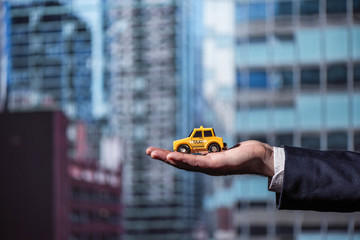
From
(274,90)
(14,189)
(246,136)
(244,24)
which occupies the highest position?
(244,24)

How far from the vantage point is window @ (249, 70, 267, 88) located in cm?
6456

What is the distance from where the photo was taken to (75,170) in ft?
482

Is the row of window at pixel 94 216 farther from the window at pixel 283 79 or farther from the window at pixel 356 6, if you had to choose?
the window at pixel 356 6

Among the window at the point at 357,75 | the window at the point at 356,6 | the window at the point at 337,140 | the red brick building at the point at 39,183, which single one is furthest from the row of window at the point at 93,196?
the window at the point at 356,6

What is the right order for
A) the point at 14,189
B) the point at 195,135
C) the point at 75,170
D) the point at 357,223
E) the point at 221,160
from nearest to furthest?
1. the point at 221,160
2. the point at 195,135
3. the point at 357,223
4. the point at 14,189
5. the point at 75,170

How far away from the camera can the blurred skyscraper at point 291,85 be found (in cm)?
6181

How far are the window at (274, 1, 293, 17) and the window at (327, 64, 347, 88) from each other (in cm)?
630

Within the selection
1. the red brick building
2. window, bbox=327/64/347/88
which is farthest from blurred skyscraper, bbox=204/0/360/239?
the red brick building

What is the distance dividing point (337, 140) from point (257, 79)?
9.19 metres

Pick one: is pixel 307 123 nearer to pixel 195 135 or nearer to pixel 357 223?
pixel 357 223

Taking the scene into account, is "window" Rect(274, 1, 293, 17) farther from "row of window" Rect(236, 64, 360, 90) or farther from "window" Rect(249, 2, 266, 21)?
"row of window" Rect(236, 64, 360, 90)

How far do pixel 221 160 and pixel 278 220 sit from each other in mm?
59637

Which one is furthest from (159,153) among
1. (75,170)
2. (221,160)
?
(75,170)

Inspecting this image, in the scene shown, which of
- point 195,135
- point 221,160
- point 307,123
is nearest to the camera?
point 221,160
